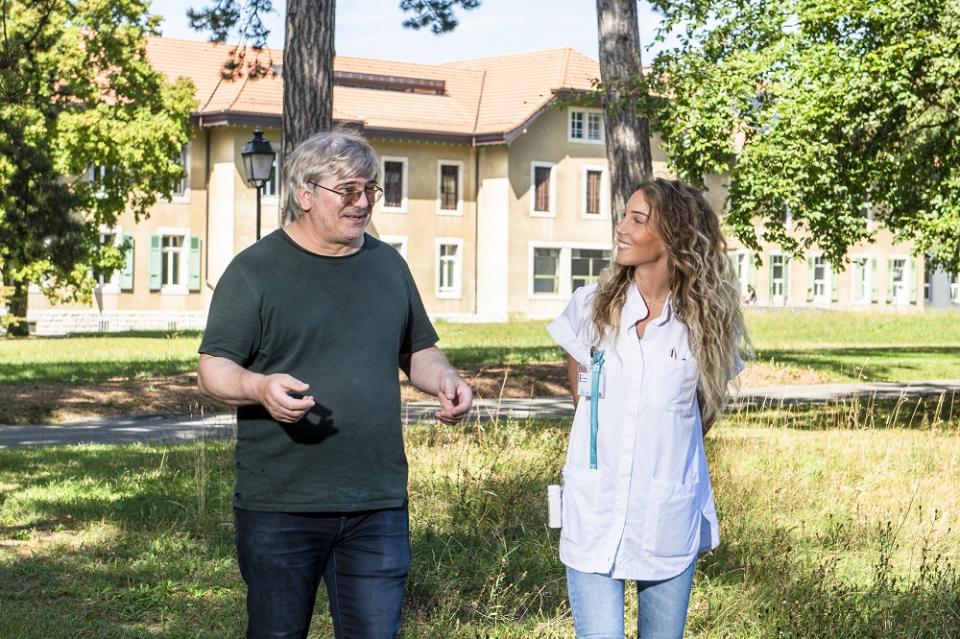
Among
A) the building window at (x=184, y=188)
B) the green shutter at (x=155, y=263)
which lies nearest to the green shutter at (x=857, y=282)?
the building window at (x=184, y=188)

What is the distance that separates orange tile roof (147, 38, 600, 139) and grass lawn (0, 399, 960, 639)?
123ft

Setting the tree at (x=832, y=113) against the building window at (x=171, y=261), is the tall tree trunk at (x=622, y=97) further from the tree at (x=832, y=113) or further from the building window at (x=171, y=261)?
the building window at (x=171, y=261)

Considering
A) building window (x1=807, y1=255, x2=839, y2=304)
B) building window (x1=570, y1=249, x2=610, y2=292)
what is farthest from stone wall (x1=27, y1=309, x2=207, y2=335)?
building window (x1=807, y1=255, x2=839, y2=304)

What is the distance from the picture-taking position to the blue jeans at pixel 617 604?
3.60 metres

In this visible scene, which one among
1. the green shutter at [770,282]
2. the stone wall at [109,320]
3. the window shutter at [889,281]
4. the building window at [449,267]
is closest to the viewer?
the stone wall at [109,320]

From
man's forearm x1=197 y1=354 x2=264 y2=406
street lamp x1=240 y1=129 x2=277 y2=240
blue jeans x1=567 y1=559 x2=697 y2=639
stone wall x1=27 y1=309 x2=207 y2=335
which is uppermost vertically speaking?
street lamp x1=240 y1=129 x2=277 y2=240

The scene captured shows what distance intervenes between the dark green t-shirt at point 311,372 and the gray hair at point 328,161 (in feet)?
0.61

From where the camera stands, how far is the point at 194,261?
154 ft

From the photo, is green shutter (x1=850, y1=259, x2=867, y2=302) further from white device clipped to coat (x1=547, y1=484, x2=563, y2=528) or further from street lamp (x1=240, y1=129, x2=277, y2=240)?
white device clipped to coat (x1=547, y1=484, x2=563, y2=528)

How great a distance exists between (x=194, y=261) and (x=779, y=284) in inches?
1011

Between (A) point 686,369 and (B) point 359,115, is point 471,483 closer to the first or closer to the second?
(A) point 686,369

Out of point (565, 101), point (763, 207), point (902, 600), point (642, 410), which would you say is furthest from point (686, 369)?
point (763, 207)

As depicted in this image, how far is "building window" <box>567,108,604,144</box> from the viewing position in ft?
171

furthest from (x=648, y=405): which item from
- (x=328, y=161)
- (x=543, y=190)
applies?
(x=543, y=190)
